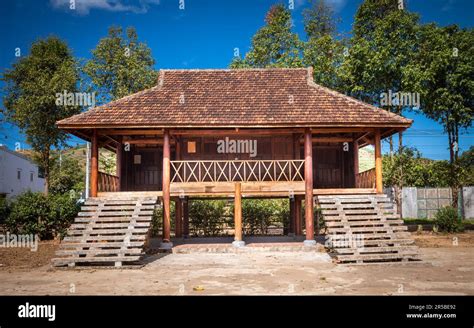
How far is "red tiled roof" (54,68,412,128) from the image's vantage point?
15.8 m

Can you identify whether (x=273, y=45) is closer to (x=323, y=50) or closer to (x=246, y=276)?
(x=323, y=50)

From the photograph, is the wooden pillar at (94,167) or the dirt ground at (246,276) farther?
the wooden pillar at (94,167)

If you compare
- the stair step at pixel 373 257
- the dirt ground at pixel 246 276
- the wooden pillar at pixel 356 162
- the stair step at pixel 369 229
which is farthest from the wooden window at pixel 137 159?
the stair step at pixel 373 257

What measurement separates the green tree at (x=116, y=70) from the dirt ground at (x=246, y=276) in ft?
49.4

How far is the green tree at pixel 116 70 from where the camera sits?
27.1m

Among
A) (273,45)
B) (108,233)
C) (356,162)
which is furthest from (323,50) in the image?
(108,233)

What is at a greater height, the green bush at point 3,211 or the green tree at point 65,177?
the green tree at point 65,177

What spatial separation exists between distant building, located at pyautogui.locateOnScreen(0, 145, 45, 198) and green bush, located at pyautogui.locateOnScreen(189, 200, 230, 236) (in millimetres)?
18575

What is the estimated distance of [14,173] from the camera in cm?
3997

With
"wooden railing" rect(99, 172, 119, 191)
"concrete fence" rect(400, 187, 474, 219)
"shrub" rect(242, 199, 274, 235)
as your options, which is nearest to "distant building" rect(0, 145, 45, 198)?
"wooden railing" rect(99, 172, 119, 191)

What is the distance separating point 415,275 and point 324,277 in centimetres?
254

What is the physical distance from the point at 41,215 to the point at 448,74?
24.2 m

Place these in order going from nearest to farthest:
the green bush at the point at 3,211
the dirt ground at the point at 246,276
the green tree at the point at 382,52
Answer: the dirt ground at the point at 246,276 < the green bush at the point at 3,211 < the green tree at the point at 382,52

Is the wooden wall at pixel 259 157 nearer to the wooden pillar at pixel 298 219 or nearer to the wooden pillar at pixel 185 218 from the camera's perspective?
the wooden pillar at pixel 298 219
